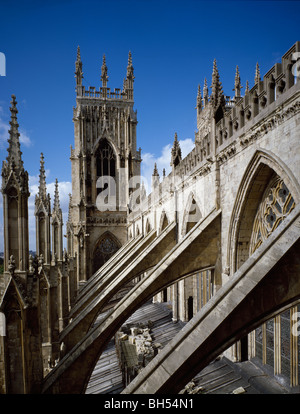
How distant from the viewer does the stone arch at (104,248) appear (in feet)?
89.0

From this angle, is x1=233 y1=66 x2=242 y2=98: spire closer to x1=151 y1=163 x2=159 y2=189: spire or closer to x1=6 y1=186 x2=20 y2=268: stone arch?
x1=151 y1=163 x2=159 y2=189: spire

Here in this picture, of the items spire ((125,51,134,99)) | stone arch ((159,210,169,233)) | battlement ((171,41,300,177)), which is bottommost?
stone arch ((159,210,169,233))

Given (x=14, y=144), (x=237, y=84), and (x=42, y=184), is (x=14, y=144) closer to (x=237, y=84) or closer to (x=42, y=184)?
(x=42, y=184)

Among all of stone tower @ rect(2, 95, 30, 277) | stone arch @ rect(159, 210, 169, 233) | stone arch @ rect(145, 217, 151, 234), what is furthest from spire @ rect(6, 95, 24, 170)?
stone arch @ rect(145, 217, 151, 234)

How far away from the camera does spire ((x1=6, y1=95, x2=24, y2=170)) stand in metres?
6.04

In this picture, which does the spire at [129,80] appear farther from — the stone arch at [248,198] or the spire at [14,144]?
the stone arch at [248,198]

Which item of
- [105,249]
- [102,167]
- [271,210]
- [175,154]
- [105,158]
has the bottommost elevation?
[105,249]

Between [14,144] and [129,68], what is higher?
[129,68]

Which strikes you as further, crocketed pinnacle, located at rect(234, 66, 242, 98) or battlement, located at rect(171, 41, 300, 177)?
crocketed pinnacle, located at rect(234, 66, 242, 98)

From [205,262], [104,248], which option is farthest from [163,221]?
[104,248]

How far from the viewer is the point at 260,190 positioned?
6441mm

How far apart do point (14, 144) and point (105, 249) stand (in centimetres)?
2205

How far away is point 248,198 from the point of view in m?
6.57
